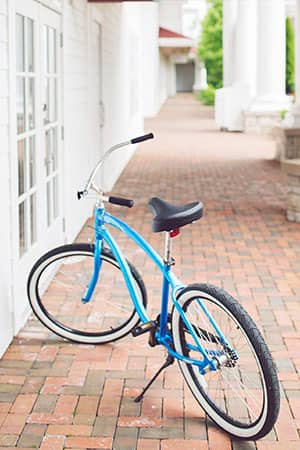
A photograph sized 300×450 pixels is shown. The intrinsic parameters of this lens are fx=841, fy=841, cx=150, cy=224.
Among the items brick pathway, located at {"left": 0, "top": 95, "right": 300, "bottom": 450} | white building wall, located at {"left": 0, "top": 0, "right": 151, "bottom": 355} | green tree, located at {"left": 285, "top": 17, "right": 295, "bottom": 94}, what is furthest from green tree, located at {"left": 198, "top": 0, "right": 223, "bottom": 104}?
brick pathway, located at {"left": 0, "top": 95, "right": 300, "bottom": 450}

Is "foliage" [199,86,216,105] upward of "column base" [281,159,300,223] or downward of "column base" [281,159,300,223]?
upward

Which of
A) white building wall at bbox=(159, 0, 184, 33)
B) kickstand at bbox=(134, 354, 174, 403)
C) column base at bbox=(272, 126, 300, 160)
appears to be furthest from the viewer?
white building wall at bbox=(159, 0, 184, 33)

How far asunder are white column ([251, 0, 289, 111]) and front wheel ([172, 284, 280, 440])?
13.7 m

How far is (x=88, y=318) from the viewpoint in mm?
4801

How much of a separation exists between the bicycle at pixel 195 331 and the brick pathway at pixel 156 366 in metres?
0.09

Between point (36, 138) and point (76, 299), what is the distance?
105 centimetres

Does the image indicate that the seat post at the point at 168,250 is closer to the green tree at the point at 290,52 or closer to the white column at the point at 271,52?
the white column at the point at 271,52

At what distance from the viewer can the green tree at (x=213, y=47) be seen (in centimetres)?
3662

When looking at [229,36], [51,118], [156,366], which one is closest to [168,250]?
[156,366]

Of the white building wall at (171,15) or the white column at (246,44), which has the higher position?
the white building wall at (171,15)

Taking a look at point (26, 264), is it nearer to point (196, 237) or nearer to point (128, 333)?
point (128, 333)

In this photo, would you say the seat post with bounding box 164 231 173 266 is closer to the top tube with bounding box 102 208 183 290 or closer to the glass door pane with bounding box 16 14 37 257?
the top tube with bounding box 102 208 183 290

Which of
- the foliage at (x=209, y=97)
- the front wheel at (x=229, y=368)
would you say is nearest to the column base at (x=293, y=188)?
the front wheel at (x=229, y=368)

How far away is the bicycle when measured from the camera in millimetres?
3180
